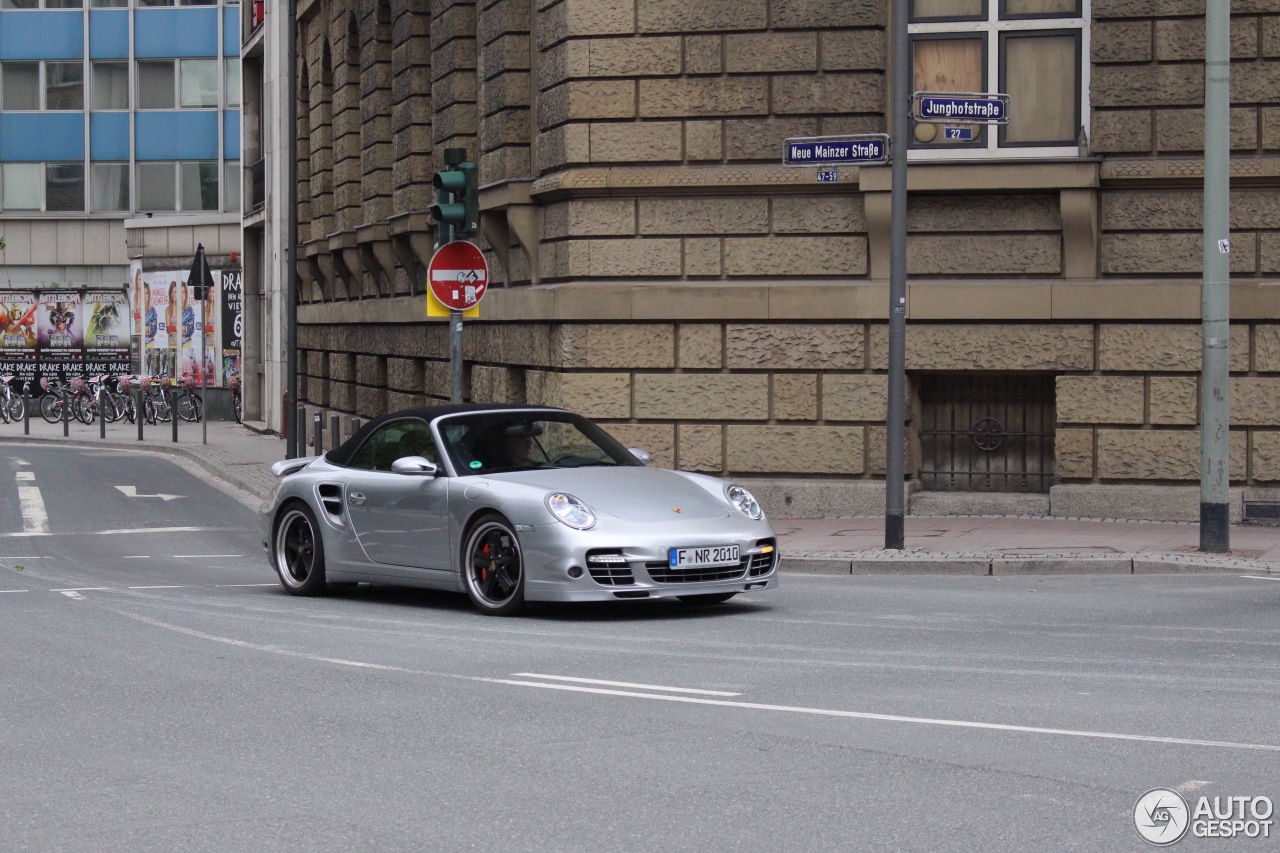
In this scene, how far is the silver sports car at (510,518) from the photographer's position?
10672mm

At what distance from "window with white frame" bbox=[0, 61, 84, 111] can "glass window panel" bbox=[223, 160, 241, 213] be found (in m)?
4.96

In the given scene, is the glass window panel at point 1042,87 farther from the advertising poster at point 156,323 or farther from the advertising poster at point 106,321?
the advertising poster at point 106,321

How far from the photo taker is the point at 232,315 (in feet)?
143

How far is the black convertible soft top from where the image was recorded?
12094mm

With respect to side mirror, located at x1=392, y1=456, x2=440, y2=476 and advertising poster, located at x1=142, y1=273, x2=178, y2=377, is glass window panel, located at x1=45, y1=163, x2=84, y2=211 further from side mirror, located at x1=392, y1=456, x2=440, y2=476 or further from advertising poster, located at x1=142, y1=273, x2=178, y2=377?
side mirror, located at x1=392, y1=456, x2=440, y2=476

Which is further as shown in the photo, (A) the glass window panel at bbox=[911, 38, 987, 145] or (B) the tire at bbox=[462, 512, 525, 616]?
(A) the glass window panel at bbox=[911, 38, 987, 145]

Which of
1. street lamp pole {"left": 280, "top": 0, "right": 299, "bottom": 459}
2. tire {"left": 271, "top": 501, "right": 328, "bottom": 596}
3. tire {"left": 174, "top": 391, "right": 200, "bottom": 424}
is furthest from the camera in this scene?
tire {"left": 174, "top": 391, "right": 200, "bottom": 424}

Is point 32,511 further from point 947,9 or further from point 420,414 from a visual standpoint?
point 947,9

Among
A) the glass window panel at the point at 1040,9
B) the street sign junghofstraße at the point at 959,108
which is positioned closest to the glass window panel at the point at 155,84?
the glass window panel at the point at 1040,9

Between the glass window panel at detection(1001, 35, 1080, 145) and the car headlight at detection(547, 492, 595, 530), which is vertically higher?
the glass window panel at detection(1001, 35, 1080, 145)

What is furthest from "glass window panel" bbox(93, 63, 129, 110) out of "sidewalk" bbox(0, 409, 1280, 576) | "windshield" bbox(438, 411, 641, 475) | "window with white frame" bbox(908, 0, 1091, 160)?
"windshield" bbox(438, 411, 641, 475)

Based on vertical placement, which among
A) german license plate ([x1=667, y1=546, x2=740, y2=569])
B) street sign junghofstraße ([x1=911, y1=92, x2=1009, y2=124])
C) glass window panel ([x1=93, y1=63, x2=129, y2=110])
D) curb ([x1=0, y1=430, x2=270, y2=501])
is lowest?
curb ([x1=0, y1=430, x2=270, y2=501])

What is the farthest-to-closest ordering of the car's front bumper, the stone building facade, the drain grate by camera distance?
the stone building facade → the drain grate → the car's front bumper

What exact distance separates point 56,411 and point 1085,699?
38.4 m
